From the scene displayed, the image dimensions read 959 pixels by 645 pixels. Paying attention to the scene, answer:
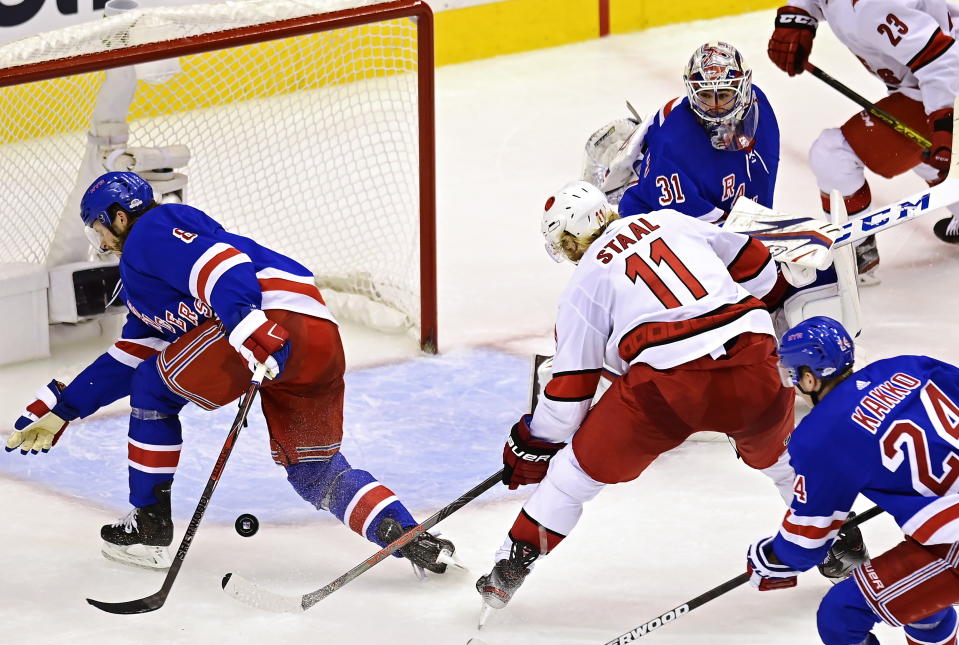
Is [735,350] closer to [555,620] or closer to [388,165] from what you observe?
[555,620]

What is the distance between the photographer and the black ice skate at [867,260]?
5.07 metres

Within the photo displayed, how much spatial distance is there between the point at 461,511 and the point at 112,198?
43.3 inches

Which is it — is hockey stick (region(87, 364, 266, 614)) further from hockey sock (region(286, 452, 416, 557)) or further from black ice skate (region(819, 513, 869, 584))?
black ice skate (region(819, 513, 869, 584))

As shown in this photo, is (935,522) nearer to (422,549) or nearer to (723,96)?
(422,549)

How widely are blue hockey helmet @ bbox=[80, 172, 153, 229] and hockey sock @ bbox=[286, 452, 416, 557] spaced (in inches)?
25.2

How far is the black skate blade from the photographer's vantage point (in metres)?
3.34

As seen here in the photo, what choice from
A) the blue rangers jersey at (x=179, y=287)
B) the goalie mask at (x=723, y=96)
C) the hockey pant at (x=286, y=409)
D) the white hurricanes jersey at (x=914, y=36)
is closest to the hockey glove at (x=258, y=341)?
the blue rangers jersey at (x=179, y=287)

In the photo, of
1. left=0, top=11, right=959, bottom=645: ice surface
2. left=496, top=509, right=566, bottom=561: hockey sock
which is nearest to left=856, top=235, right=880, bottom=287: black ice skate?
left=0, top=11, right=959, bottom=645: ice surface

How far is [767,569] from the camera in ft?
9.59

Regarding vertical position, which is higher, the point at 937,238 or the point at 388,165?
the point at 388,165

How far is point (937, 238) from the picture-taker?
5426 millimetres

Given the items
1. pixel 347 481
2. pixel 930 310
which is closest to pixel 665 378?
pixel 347 481

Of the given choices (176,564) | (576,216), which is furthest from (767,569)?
(176,564)

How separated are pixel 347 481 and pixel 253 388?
32 centimetres
